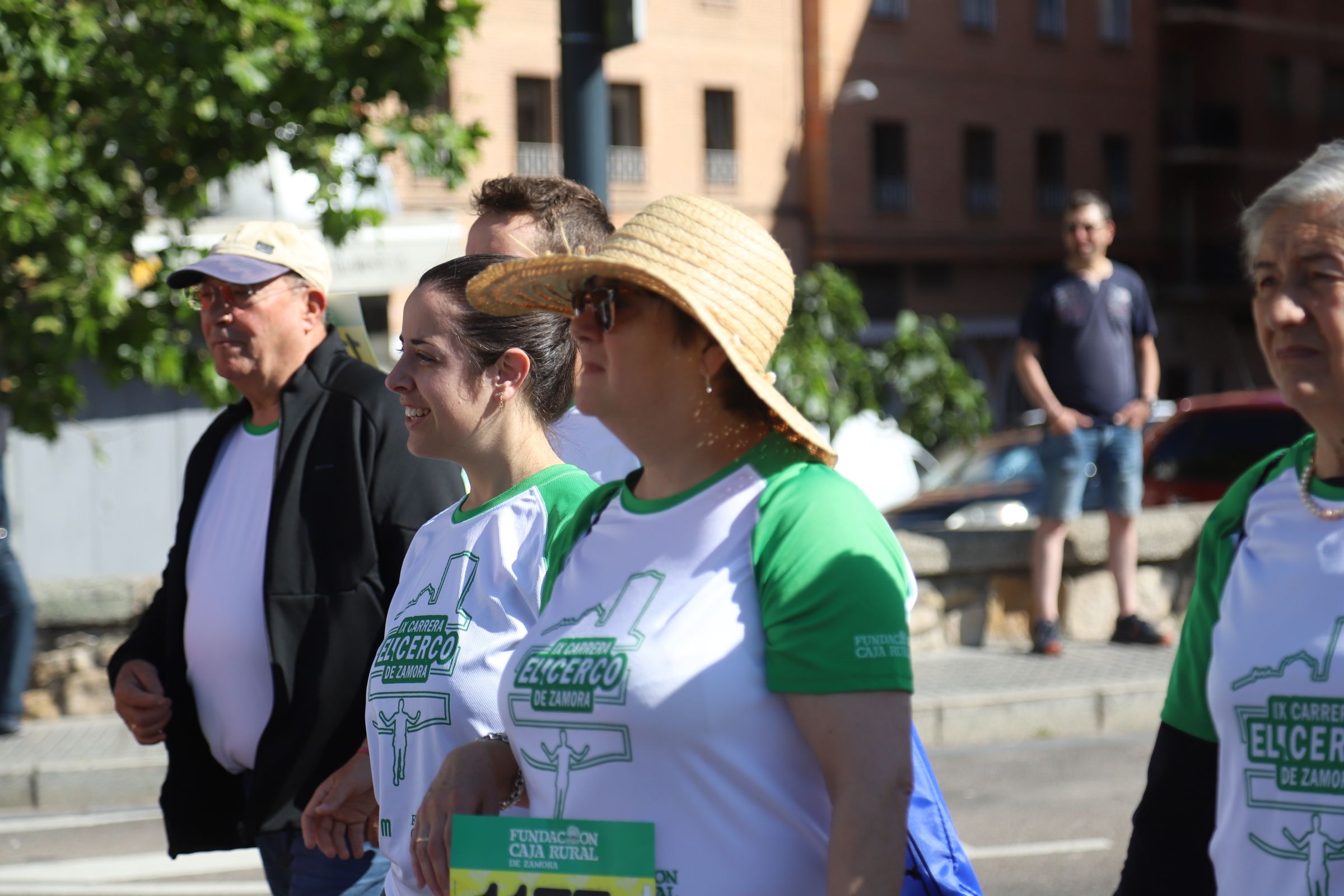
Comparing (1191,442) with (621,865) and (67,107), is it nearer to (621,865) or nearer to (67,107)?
(67,107)

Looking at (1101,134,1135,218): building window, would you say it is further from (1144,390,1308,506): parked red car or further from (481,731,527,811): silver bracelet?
(481,731,527,811): silver bracelet

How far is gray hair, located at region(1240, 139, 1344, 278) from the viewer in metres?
2.03

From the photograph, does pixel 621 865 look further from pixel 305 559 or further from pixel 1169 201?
pixel 1169 201

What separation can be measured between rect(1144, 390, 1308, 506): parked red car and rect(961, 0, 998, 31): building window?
1111 inches

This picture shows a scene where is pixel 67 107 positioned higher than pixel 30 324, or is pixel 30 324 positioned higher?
pixel 67 107

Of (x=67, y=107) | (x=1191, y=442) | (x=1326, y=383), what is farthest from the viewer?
(x=1191, y=442)

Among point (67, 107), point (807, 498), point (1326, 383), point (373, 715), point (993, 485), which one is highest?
point (67, 107)

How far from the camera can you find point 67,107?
28.3 ft

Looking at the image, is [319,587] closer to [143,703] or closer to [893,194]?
[143,703]

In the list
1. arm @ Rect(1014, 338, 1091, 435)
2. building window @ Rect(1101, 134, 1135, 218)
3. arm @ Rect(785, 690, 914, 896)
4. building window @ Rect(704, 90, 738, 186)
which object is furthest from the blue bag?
building window @ Rect(1101, 134, 1135, 218)

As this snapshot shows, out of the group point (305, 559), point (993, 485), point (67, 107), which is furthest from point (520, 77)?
point (305, 559)

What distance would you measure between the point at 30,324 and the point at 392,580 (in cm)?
599

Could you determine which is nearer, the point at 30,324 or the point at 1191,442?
the point at 30,324

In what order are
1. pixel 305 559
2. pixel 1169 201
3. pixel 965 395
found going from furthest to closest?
pixel 1169 201 < pixel 965 395 < pixel 305 559
